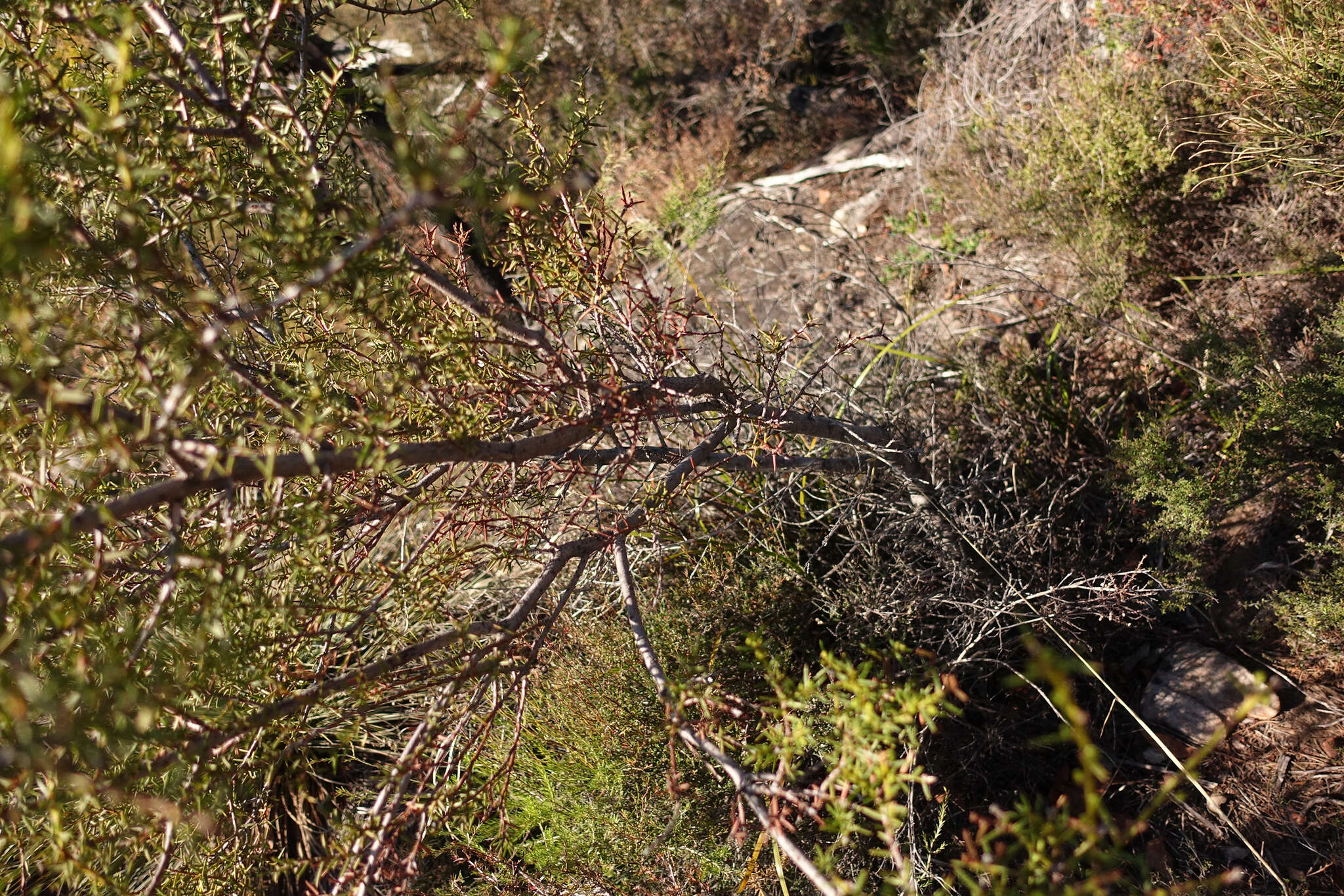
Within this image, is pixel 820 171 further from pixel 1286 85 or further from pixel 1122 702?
pixel 1122 702

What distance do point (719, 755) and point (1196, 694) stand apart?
245 centimetres

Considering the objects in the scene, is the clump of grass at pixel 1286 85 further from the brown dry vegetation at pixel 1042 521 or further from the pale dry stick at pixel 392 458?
the pale dry stick at pixel 392 458

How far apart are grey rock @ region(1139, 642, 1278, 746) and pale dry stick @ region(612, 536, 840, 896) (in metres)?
2.14

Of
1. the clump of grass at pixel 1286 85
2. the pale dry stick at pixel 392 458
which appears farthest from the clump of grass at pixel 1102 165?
the pale dry stick at pixel 392 458

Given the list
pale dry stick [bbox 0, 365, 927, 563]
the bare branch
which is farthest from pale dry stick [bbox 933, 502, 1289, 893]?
the bare branch

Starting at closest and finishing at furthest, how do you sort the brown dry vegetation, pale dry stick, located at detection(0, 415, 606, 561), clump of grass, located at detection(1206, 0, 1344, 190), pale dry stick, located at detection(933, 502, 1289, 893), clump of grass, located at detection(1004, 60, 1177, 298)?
1. pale dry stick, located at detection(0, 415, 606, 561)
2. pale dry stick, located at detection(933, 502, 1289, 893)
3. the brown dry vegetation
4. clump of grass, located at detection(1206, 0, 1344, 190)
5. clump of grass, located at detection(1004, 60, 1177, 298)

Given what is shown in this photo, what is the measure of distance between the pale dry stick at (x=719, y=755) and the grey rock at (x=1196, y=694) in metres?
2.14

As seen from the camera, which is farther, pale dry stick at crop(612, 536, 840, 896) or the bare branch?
the bare branch

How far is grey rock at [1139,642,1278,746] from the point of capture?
2.72m

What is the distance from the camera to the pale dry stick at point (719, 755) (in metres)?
1.03

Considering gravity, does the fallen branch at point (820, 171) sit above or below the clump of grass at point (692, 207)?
below

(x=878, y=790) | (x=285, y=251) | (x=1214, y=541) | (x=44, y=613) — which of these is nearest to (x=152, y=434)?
(x=44, y=613)

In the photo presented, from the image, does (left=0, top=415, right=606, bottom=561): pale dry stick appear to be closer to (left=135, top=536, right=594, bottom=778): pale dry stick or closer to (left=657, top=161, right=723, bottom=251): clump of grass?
(left=135, top=536, right=594, bottom=778): pale dry stick

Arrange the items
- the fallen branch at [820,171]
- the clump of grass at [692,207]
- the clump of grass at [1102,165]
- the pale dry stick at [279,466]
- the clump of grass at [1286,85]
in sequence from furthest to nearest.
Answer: the fallen branch at [820,171]
the clump of grass at [692,207]
the clump of grass at [1102,165]
the clump of grass at [1286,85]
the pale dry stick at [279,466]
